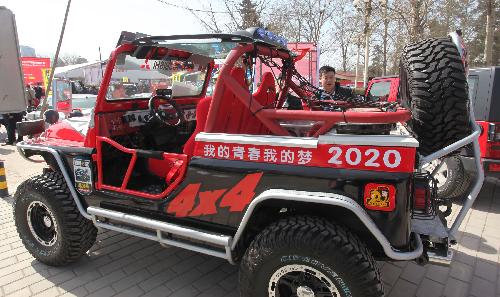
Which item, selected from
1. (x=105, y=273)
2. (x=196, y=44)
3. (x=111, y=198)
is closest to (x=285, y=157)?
(x=196, y=44)

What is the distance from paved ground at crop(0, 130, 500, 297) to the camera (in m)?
3.12

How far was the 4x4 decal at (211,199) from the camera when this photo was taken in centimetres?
244

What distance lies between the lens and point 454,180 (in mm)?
5113

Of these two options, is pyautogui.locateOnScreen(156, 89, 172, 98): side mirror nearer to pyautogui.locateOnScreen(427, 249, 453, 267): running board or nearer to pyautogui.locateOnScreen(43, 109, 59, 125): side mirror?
pyautogui.locateOnScreen(43, 109, 59, 125): side mirror

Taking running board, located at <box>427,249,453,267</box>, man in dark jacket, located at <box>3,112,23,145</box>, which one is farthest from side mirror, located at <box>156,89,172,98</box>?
man in dark jacket, located at <box>3,112,23,145</box>

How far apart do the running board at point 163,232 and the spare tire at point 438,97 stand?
1.64 m

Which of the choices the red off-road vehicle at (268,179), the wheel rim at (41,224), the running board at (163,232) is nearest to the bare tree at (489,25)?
the red off-road vehicle at (268,179)

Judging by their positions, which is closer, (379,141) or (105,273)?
(379,141)

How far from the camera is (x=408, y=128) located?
2.89 m

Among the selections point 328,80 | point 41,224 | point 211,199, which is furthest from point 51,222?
point 328,80

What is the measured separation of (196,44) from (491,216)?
4.60 meters

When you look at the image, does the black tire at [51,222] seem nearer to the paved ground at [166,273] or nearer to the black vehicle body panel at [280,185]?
the paved ground at [166,273]

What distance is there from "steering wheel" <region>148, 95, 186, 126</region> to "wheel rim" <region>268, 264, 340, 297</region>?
2159mm

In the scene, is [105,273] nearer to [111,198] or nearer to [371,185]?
[111,198]
